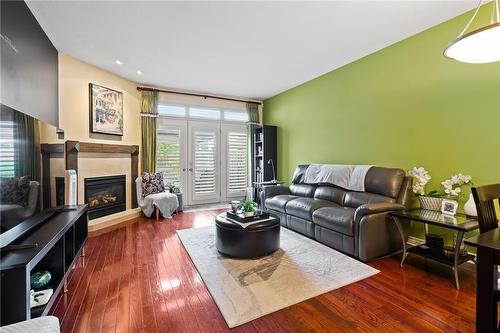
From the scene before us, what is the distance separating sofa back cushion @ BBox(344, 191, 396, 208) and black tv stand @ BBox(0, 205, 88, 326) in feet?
11.2

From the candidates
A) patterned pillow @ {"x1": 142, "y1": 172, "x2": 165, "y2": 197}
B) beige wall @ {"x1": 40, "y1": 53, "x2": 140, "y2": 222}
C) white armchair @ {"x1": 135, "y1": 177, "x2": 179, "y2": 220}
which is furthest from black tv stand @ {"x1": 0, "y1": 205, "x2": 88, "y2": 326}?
patterned pillow @ {"x1": 142, "y1": 172, "x2": 165, "y2": 197}

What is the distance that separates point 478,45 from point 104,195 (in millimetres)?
5119

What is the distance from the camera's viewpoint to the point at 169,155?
545cm

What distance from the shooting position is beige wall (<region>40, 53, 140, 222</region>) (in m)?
3.63

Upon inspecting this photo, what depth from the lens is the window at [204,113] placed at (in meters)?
5.75

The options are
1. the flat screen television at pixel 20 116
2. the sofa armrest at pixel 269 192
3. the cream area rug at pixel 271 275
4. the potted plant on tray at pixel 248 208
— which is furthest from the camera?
the sofa armrest at pixel 269 192

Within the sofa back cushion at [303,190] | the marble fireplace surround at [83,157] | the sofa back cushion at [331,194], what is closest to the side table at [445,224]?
the sofa back cushion at [331,194]

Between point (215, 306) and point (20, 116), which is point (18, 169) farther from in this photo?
point (215, 306)

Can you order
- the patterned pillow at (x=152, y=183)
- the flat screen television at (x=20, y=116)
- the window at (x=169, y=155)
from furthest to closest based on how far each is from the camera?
the window at (x=169, y=155), the patterned pillow at (x=152, y=183), the flat screen television at (x=20, y=116)

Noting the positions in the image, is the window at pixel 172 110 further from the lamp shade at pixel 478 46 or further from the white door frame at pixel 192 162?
the lamp shade at pixel 478 46

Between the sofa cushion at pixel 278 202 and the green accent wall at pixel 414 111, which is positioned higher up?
the green accent wall at pixel 414 111

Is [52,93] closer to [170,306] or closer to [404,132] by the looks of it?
[170,306]

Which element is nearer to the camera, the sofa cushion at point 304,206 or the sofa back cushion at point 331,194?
the sofa cushion at point 304,206

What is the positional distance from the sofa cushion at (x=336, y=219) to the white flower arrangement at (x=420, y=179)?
783 millimetres
